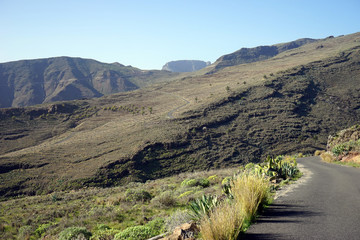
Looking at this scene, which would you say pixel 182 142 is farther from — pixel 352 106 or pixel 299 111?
pixel 352 106

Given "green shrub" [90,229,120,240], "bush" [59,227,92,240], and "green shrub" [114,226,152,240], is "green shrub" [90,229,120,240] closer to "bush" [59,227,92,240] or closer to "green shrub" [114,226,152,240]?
"bush" [59,227,92,240]

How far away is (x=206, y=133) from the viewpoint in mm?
48625

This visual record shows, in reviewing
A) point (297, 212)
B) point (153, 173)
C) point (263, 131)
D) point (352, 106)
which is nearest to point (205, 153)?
point (153, 173)

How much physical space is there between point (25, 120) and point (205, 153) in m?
59.1

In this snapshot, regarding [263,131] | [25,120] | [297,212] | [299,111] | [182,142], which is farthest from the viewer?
[25,120]

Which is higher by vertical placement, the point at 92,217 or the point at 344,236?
the point at 344,236

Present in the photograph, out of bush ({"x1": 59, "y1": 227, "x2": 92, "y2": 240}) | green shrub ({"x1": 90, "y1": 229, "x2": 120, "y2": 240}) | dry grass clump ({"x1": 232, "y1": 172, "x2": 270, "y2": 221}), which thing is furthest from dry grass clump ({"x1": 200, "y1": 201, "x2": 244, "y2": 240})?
bush ({"x1": 59, "y1": 227, "x2": 92, "y2": 240})

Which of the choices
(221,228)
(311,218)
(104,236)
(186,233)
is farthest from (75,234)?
(311,218)

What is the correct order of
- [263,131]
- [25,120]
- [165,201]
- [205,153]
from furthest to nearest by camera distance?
[25,120] → [263,131] → [205,153] → [165,201]

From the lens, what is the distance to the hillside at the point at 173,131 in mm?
37781

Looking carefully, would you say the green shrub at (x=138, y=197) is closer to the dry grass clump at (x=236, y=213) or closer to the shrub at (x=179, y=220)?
the shrub at (x=179, y=220)

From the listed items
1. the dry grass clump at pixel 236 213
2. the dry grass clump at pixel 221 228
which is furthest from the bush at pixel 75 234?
the dry grass clump at pixel 221 228

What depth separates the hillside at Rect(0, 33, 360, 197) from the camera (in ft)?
124

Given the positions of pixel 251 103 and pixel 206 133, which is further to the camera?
pixel 251 103
